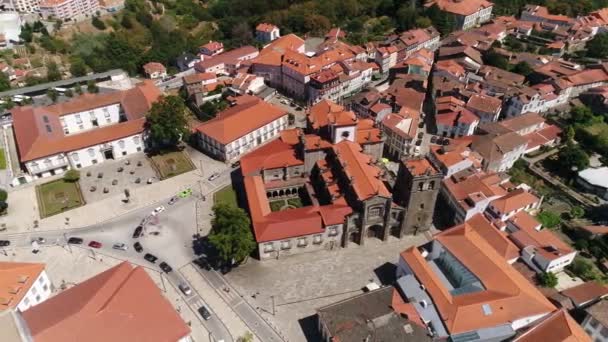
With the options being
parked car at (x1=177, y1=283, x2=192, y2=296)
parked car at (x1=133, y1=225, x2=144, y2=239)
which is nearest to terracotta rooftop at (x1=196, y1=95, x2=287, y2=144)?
parked car at (x1=133, y1=225, x2=144, y2=239)

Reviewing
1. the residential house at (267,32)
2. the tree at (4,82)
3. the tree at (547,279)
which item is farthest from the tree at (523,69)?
the tree at (4,82)

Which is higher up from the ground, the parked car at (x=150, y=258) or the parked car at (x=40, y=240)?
the parked car at (x=40, y=240)

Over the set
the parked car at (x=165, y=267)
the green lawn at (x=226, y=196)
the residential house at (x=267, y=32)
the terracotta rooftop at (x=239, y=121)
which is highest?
the residential house at (x=267, y=32)

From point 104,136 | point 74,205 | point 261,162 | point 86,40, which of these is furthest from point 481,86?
point 86,40

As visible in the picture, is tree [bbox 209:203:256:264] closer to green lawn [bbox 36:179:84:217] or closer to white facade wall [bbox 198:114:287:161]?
white facade wall [bbox 198:114:287:161]

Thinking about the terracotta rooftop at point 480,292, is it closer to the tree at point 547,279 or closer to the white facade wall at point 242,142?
the tree at point 547,279

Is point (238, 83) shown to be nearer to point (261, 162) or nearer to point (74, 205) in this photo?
point (261, 162)

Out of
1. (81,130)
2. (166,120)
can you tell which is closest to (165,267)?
(166,120)
